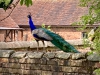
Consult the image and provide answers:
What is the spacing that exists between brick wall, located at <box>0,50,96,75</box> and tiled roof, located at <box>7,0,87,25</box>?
82.2 feet

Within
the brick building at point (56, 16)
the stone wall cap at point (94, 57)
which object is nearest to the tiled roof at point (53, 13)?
the brick building at point (56, 16)

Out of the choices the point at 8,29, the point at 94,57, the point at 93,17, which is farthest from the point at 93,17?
the point at 8,29

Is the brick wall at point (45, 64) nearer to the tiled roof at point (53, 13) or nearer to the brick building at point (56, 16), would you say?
the brick building at point (56, 16)

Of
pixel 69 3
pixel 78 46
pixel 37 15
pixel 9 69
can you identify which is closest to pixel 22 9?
pixel 37 15

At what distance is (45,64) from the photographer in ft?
23.5

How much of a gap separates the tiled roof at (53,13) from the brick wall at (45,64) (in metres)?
25.1

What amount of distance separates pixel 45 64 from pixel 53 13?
28026mm

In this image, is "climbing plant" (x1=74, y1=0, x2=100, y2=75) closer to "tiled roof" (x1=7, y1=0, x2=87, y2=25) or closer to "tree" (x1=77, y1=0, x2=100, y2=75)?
"tree" (x1=77, y1=0, x2=100, y2=75)

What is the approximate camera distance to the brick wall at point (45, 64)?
6.76m

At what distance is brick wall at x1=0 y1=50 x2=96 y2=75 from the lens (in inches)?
266

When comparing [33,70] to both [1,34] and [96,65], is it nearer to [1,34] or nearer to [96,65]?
[96,65]

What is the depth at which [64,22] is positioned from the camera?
108 feet

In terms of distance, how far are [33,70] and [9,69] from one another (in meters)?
0.56

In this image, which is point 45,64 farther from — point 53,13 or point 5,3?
point 53,13
